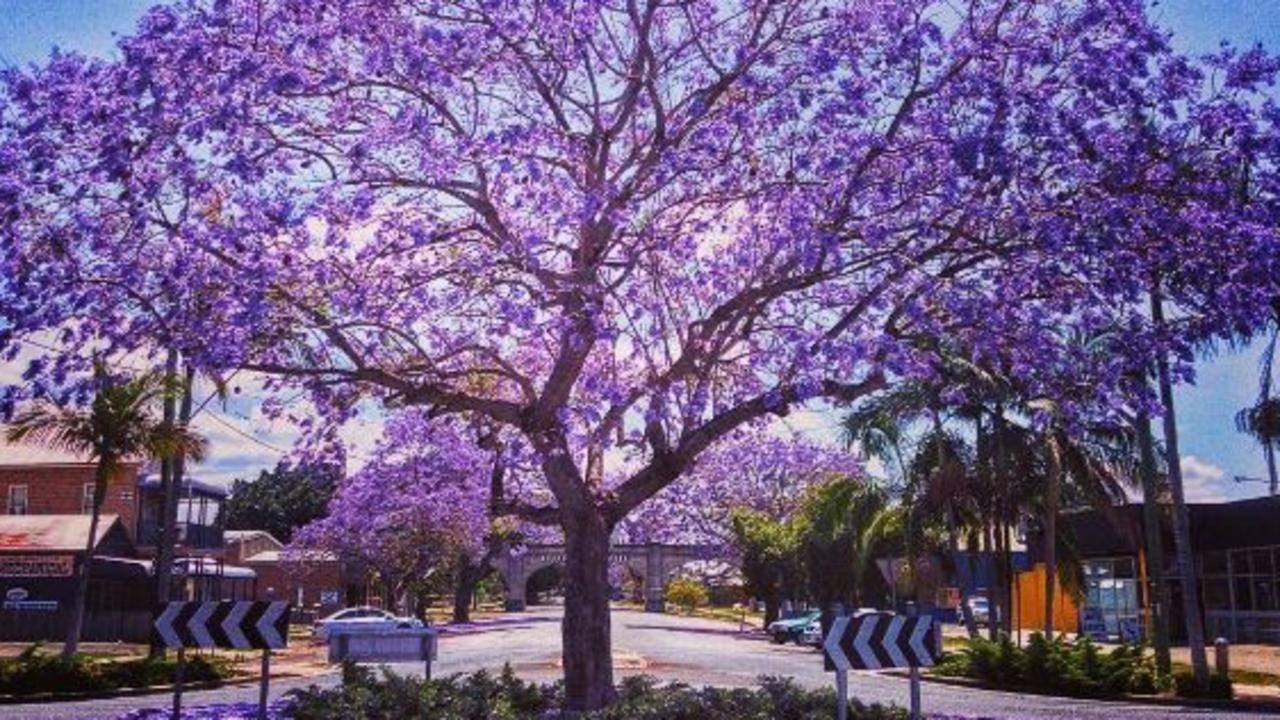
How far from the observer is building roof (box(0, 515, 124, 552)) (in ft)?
143

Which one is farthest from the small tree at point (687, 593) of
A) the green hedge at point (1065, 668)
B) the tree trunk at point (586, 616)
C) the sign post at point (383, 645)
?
the tree trunk at point (586, 616)

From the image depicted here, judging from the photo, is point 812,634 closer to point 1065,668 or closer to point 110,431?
Answer: point 1065,668

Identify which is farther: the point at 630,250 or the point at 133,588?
the point at 133,588

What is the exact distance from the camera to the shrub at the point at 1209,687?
2133 centimetres

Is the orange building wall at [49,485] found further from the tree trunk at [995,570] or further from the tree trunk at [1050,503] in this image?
the tree trunk at [1050,503]

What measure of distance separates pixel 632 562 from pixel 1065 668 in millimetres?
97875

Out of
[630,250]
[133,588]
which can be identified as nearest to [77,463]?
[133,588]

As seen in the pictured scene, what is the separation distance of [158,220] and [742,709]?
757 cm

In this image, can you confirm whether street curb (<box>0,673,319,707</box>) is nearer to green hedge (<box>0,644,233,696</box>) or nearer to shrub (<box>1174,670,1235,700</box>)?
green hedge (<box>0,644,233,696</box>)

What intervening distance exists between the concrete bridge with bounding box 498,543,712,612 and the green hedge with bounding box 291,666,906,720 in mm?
92219

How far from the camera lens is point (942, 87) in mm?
12617

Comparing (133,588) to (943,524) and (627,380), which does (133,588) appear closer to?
(943,524)

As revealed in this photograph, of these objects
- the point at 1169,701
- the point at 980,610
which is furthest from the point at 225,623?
the point at 980,610

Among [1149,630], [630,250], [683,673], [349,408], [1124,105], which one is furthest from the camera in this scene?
[1149,630]
